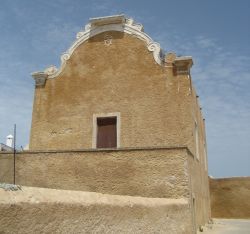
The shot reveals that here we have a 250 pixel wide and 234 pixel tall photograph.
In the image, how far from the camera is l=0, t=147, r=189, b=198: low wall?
8773 mm

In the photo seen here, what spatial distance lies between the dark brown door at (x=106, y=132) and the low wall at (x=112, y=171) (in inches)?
138

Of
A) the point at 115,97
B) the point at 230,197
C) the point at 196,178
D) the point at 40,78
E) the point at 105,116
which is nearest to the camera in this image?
the point at 196,178

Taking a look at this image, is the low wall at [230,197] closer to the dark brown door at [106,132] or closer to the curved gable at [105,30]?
the dark brown door at [106,132]

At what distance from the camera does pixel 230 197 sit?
69.6 feet

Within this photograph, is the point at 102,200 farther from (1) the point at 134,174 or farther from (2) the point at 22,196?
(1) the point at 134,174

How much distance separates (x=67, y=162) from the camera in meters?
9.49

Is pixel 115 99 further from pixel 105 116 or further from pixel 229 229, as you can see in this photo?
pixel 229 229

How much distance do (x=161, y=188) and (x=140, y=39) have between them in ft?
21.9

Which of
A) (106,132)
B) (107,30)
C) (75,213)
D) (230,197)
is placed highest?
(107,30)

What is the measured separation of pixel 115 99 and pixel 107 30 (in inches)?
115

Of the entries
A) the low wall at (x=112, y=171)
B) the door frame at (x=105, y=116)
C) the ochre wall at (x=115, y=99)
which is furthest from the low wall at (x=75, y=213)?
the door frame at (x=105, y=116)

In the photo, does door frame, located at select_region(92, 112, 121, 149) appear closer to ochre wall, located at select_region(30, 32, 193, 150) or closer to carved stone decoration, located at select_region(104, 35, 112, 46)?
ochre wall, located at select_region(30, 32, 193, 150)

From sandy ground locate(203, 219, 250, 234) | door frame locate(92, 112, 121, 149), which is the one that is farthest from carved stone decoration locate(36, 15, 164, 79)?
sandy ground locate(203, 219, 250, 234)

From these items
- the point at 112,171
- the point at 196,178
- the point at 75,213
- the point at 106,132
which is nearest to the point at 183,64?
the point at 106,132
